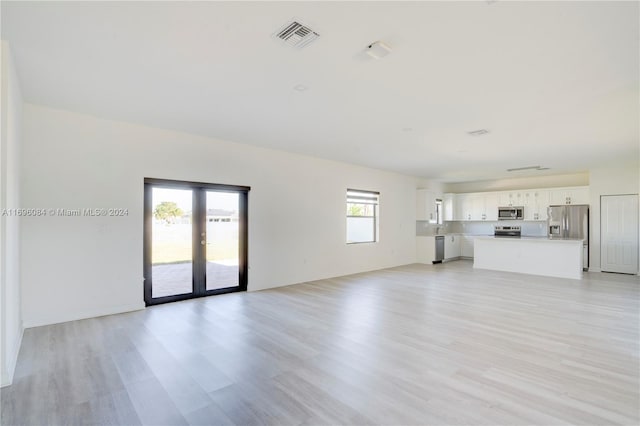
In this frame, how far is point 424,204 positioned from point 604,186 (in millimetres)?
4649

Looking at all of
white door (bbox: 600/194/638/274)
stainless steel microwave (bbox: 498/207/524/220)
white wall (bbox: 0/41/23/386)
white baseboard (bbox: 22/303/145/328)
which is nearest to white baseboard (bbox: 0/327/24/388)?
white wall (bbox: 0/41/23/386)

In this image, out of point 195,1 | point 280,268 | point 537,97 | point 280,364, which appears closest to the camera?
point 195,1

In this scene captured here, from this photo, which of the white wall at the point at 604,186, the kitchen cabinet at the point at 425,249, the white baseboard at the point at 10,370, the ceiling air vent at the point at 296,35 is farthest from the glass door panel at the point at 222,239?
the white wall at the point at 604,186

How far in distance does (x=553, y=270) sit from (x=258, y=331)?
24.7 feet

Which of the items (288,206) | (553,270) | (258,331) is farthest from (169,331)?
(553,270)

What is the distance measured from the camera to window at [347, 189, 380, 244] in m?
8.14

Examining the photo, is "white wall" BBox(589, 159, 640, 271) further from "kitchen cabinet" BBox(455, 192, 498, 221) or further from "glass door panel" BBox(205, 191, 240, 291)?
"glass door panel" BBox(205, 191, 240, 291)

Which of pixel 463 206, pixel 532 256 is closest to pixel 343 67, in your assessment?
pixel 532 256

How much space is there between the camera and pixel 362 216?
8.53 meters

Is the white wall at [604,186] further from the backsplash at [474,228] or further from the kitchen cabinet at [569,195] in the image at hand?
the backsplash at [474,228]

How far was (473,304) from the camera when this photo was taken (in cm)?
501

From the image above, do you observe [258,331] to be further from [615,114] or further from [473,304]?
[615,114]

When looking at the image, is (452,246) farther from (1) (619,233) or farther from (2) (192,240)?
(2) (192,240)

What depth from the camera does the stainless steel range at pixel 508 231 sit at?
32.7ft
